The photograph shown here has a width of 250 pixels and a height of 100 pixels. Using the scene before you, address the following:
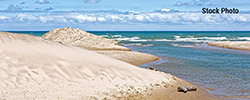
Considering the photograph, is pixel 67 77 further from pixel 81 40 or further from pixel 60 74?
pixel 81 40

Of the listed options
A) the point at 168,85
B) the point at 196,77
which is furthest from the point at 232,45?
the point at 168,85

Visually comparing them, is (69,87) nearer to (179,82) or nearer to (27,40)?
(27,40)

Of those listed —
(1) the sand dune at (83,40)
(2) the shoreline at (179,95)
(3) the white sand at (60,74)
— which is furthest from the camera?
(1) the sand dune at (83,40)

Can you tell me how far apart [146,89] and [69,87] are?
3385 millimetres

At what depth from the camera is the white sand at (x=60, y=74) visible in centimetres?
1109

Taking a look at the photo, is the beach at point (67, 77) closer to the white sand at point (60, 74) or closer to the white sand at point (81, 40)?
the white sand at point (60, 74)

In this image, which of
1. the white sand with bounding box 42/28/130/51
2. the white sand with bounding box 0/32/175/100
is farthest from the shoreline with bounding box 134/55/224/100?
the white sand with bounding box 42/28/130/51

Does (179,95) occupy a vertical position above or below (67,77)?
below

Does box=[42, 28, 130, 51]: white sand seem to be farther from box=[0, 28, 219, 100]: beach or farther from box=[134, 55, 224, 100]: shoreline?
box=[134, 55, 224, 100]: shoreline

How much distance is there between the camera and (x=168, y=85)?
571 inches

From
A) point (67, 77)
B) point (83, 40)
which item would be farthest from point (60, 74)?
point (83, 40)

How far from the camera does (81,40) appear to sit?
39688 mm

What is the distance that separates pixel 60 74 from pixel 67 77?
0.32 m

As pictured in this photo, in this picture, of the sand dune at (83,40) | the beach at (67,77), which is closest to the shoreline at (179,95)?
the beach at (67,77)
